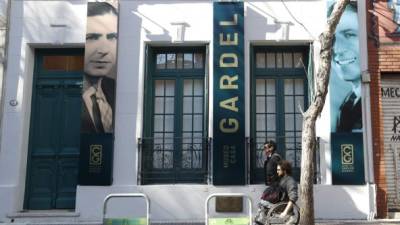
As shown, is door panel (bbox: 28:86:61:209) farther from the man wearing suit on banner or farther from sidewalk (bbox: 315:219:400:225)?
sidewalk (bbox: 315:219:400:225)

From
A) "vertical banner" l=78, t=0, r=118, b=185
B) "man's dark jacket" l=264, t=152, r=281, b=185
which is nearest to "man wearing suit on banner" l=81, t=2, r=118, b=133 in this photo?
"vertical banner" l=78, t=0, r=118, b=185

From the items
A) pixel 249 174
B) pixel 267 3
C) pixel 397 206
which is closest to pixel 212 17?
pixel 267 3

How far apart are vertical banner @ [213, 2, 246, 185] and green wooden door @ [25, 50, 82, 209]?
338 centimetres

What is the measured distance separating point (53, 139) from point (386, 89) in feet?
26.0

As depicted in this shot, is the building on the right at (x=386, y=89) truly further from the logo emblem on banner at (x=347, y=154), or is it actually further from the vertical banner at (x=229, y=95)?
the vertical banner at (x=229, y=95)

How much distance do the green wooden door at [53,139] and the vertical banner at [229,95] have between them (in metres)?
3.38

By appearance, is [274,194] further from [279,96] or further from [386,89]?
[386,89]

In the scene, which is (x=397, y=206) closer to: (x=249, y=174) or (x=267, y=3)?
(x=249, y=174)

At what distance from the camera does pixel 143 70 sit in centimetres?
1243

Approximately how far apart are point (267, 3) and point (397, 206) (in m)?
5.52

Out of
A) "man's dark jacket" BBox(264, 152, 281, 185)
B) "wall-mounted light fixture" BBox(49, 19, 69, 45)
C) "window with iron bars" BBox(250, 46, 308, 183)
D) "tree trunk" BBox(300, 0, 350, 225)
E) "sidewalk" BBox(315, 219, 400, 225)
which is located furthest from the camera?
"wall-mounted light fixture" BBox(49, 19, 69, 45)

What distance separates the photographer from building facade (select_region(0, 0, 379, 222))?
38.8ft

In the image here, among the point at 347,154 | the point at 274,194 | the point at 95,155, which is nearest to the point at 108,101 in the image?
the point at 95,155

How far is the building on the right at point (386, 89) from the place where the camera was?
12.0m
